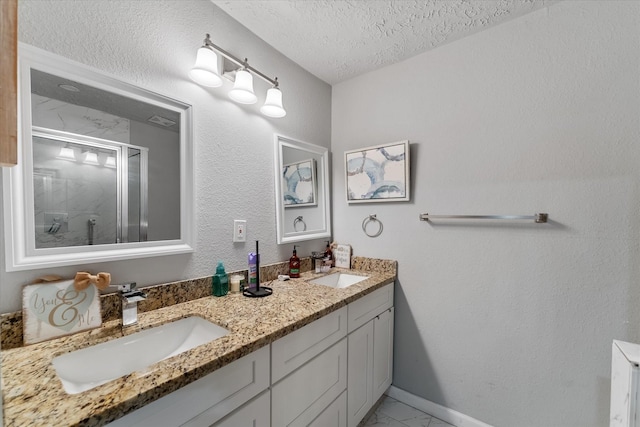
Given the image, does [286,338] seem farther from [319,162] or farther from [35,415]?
[319,162]

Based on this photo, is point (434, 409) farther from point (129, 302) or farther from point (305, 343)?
point (129, 302)

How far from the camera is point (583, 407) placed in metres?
Result: 1.27

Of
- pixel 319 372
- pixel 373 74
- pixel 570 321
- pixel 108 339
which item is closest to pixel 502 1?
pixel 373 74

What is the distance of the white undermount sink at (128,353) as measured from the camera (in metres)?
0.81

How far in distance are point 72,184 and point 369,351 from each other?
1.63 meters

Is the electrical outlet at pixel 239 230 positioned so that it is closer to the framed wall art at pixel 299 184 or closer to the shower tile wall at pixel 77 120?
the framed wall art at pixel 299 184

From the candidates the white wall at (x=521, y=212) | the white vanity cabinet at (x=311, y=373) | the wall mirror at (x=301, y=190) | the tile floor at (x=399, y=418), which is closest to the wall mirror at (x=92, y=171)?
the wall mirror at (x=301, y=190)

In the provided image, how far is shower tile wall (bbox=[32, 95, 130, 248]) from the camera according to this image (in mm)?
894

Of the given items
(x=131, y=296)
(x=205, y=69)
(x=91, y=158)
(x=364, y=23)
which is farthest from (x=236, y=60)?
(x=131, y=296)

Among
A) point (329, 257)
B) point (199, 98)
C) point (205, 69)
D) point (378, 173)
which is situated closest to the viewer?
point (205, 69)

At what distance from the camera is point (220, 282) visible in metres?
1.32

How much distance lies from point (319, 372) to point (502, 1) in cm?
201

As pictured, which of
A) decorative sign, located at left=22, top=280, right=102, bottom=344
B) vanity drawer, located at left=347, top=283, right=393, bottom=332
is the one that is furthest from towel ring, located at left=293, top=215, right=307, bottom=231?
decorative sign, located at left=22, top=280, right=102, bottom=344

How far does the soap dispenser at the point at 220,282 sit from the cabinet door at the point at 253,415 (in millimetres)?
554
